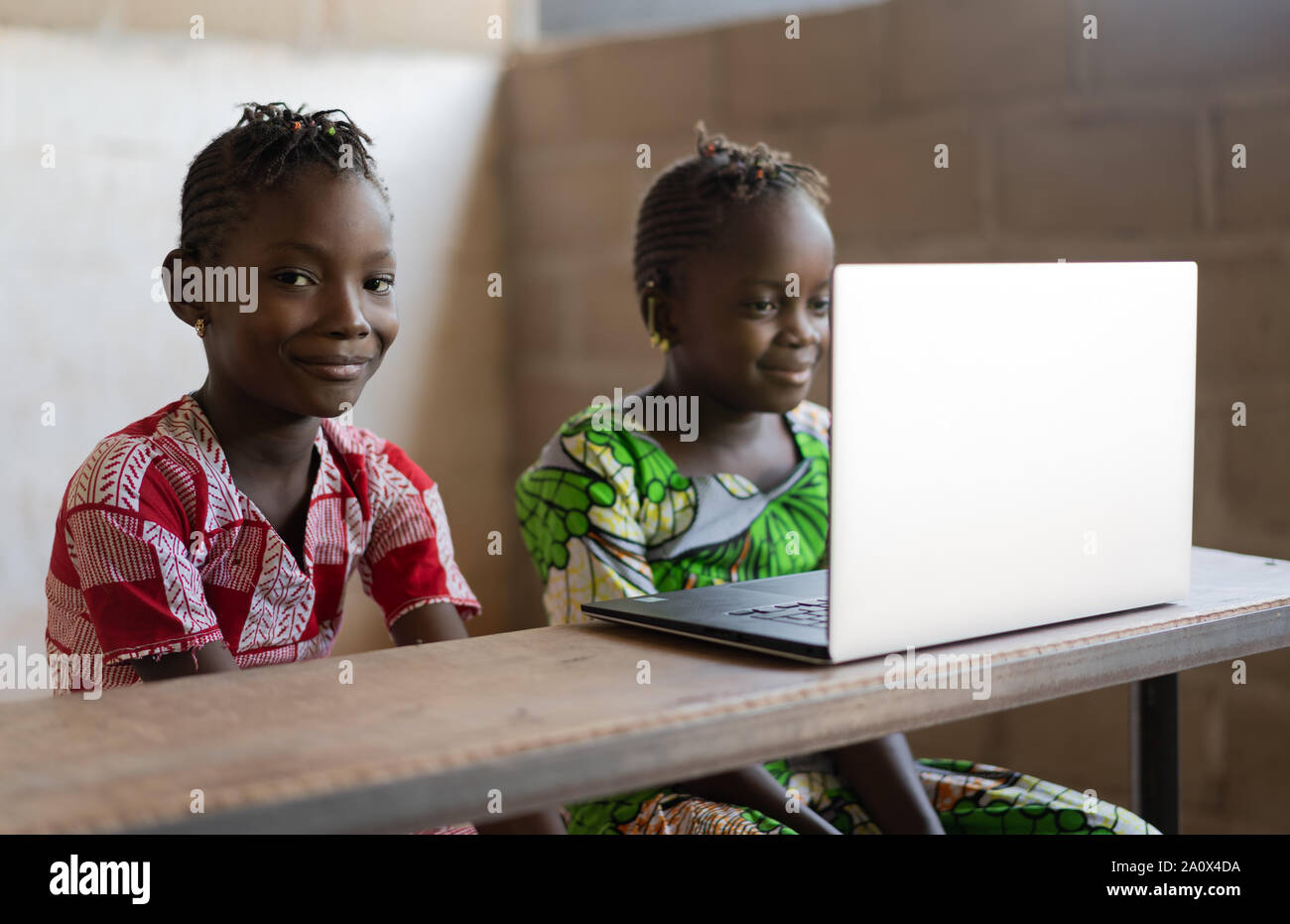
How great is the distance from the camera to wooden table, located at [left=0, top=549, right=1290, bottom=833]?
671 mm

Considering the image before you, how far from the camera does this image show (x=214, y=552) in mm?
1186

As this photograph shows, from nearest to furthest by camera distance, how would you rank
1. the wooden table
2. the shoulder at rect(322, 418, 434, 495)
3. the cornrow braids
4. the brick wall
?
1. the wooden table
2. the shoulder at rect(322, 418, 434, 495)
3. the cornrow braids
4. the brick wall

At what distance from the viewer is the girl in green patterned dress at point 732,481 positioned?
1.36m

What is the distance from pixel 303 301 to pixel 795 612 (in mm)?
501

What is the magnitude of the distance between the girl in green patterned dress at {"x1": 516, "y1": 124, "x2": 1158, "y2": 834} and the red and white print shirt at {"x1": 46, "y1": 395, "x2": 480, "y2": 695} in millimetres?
166

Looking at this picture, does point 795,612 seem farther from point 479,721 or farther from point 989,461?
point 479,721

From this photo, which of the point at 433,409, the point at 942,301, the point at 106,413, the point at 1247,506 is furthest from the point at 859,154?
the point at 942,301

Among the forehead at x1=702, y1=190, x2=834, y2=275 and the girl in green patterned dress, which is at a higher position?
the forehead at x1=702, y1=190, x2=834, y2=275

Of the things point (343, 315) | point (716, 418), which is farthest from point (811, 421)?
point (343, 315)

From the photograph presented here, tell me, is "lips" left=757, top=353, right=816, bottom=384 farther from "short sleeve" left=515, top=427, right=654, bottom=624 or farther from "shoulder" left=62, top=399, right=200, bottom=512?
"shoulder" left=62, top=399, right=200, bottom=512

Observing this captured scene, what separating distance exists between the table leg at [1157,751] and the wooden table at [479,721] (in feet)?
1.30

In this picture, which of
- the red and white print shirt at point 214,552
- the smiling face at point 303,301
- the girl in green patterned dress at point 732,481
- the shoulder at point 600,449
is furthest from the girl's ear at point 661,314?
the smiling face at point 303,301

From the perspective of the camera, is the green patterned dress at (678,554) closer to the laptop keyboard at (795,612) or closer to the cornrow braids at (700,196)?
the cornrow braids at (700,196)

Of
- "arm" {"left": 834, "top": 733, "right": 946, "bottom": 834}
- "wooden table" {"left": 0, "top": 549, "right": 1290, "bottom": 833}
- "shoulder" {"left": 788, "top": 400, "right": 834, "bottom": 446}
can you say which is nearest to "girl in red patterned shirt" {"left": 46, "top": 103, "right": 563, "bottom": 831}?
"wooden table" {"left": 0, "top": 549, "right": 1290, "bottom": 833}
